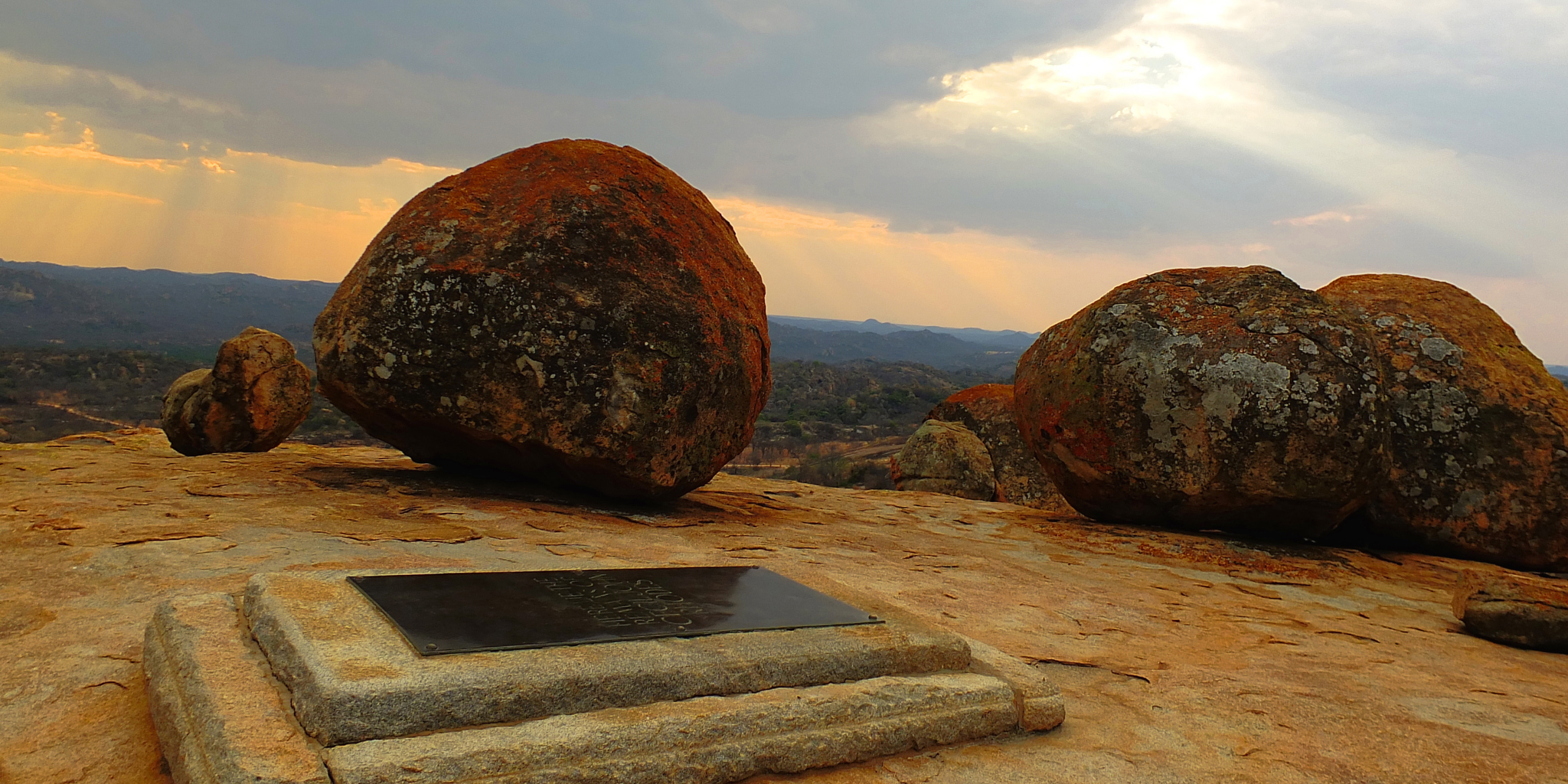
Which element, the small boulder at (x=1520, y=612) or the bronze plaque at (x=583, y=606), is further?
the small boulder at (x=1520, y=612)

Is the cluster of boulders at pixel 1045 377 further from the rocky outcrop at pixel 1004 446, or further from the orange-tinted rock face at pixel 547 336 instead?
the rocky outcrop at pixel 1004 446

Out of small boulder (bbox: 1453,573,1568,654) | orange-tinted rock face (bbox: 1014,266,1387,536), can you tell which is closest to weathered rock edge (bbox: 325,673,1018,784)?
small boulder (bbox: 1453,573,1568,654)

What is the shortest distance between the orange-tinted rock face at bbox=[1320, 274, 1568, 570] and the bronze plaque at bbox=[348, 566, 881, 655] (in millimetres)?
5519

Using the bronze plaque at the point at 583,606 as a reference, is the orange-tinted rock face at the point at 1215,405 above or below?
above

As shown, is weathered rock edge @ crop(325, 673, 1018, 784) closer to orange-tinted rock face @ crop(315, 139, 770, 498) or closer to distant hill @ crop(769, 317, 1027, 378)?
orange-tinted rock face @ crop(315, 139, 770, 498)

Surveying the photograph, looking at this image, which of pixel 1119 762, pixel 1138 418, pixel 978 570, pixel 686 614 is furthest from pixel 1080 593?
pixel 686 614

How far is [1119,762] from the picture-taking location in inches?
105

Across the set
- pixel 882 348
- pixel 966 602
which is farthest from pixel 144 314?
pixel 966 602

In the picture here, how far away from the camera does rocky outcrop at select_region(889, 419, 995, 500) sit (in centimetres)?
1115

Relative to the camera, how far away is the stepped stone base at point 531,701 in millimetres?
2062

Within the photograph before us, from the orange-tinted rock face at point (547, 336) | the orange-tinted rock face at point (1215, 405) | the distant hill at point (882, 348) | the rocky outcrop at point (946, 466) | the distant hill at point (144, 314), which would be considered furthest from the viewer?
the distant hill at point (882, 348)

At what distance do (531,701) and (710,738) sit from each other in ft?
1.53

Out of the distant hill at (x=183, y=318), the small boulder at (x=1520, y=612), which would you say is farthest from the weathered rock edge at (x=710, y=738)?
the distant hill at (x=183, y=318)

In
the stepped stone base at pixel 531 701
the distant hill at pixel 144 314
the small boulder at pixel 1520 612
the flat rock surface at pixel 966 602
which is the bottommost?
the distant hill at pixel 144 314
